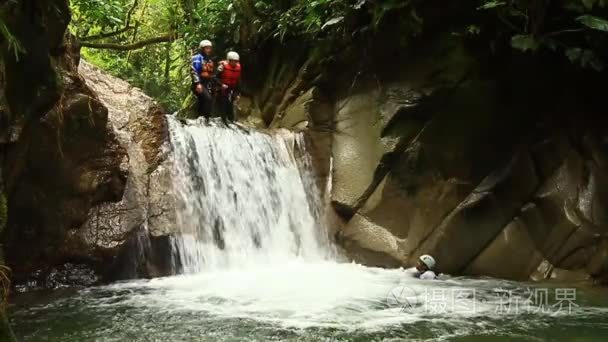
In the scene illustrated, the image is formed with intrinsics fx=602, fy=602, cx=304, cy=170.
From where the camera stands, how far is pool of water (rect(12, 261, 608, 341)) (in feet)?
15.7

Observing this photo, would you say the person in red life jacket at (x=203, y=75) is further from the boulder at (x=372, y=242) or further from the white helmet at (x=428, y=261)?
the white helmet at (x=428, y=261)

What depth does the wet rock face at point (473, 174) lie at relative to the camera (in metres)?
8.46

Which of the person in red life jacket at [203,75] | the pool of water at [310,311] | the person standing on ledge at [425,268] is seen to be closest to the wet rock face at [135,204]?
the pool of water at [310,311]

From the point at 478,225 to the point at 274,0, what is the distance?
19.9ft

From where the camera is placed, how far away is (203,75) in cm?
1114

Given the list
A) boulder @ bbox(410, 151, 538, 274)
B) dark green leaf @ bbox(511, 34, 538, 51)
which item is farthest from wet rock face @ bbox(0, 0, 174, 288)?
dark green leaf @ bbox(511, 34, 538, 51)

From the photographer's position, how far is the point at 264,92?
1196 cm

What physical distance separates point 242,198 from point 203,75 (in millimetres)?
3115

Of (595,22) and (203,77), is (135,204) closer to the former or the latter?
(203,77)

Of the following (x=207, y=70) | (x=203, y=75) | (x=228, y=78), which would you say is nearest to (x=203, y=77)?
(x=203, y=75)

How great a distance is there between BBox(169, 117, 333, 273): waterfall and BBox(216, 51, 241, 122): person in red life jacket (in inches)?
66.3

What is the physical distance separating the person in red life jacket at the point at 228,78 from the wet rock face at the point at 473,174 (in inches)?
115

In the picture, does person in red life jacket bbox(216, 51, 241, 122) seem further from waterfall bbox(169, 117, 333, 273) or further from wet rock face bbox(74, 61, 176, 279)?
wet rock face bbox(74, 61, 176, 279)

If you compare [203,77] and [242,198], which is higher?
[203,77]
